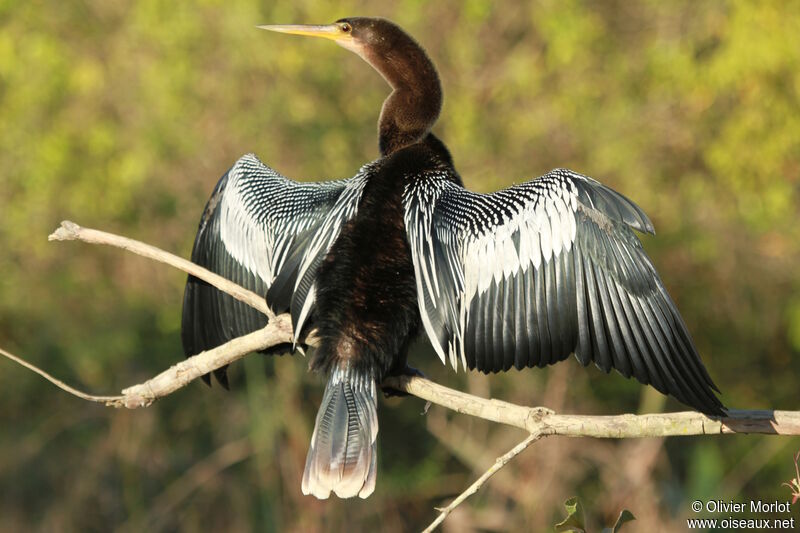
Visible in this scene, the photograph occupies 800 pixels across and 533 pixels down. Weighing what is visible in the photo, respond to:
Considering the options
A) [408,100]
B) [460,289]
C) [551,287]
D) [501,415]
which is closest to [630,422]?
[501,415]

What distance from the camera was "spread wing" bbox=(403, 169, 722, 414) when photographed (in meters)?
2.92

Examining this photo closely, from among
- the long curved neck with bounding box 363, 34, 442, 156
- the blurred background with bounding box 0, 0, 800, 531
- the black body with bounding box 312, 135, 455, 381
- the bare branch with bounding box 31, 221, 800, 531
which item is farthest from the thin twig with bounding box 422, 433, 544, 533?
the blurred background with bounding box 0, 0, 800, 531

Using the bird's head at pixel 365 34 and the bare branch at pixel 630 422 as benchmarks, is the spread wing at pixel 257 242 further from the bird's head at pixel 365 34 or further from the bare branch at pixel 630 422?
the bare branch at pixel 630 422

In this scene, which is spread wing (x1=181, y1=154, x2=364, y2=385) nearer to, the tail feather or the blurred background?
the tail feather

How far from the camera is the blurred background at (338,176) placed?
23.4 ft

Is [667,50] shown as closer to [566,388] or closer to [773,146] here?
[773,146]

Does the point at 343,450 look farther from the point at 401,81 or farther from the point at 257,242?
the point at 401,81

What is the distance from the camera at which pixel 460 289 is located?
3.16 meters

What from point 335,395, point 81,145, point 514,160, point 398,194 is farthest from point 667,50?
point 335,395

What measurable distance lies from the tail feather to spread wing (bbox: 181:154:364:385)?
1.22 feet

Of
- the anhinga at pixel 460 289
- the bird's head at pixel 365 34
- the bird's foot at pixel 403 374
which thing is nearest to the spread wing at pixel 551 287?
the anhinga at pixel 460 289

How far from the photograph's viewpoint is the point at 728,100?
27.8 feet

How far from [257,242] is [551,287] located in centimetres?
125

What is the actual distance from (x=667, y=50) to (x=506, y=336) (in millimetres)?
5821
